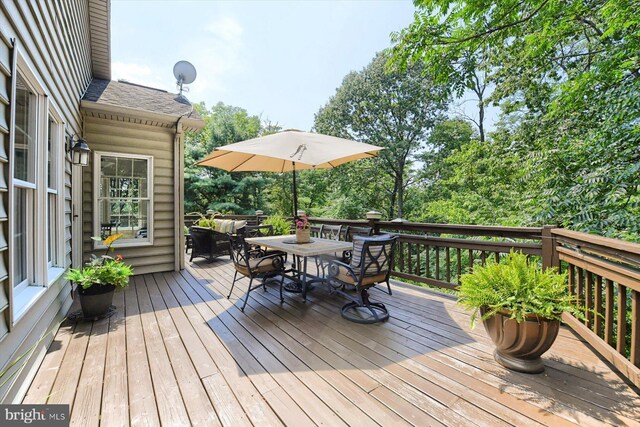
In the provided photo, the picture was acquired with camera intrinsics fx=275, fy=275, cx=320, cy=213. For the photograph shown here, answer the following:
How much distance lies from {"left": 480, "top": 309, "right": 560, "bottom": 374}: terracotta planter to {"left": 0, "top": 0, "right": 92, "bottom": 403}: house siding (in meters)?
2.74

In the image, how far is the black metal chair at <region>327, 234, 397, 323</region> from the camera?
291 centimetres

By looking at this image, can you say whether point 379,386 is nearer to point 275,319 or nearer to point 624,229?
point 275,319

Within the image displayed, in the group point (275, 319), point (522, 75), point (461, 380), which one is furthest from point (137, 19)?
point (522, 75)

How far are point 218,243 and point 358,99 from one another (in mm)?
11015

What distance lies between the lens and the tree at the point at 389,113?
13.3 m

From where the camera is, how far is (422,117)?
1341cm

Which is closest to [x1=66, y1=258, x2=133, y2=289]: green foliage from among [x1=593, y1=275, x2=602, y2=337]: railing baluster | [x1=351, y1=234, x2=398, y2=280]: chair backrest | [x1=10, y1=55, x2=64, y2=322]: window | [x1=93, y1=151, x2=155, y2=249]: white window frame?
[x1=10, y1=55, x2=64, y2=322]: window

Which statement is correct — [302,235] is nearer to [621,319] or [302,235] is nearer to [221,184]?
[621,319]

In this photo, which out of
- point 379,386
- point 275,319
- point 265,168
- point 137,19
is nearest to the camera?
point 379,386

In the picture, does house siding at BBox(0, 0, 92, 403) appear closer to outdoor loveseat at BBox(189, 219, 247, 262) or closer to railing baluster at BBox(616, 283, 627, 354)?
outdoor loveseat at BBox(189, 219, 247, 262)

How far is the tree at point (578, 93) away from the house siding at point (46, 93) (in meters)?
3.89

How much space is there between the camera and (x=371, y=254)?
2.93 metres

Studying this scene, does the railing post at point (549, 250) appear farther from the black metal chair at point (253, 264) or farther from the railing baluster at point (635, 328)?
the black metal chair at point (253, 264)

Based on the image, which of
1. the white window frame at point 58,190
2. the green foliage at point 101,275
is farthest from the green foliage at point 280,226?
the white window frame at point 58,190
